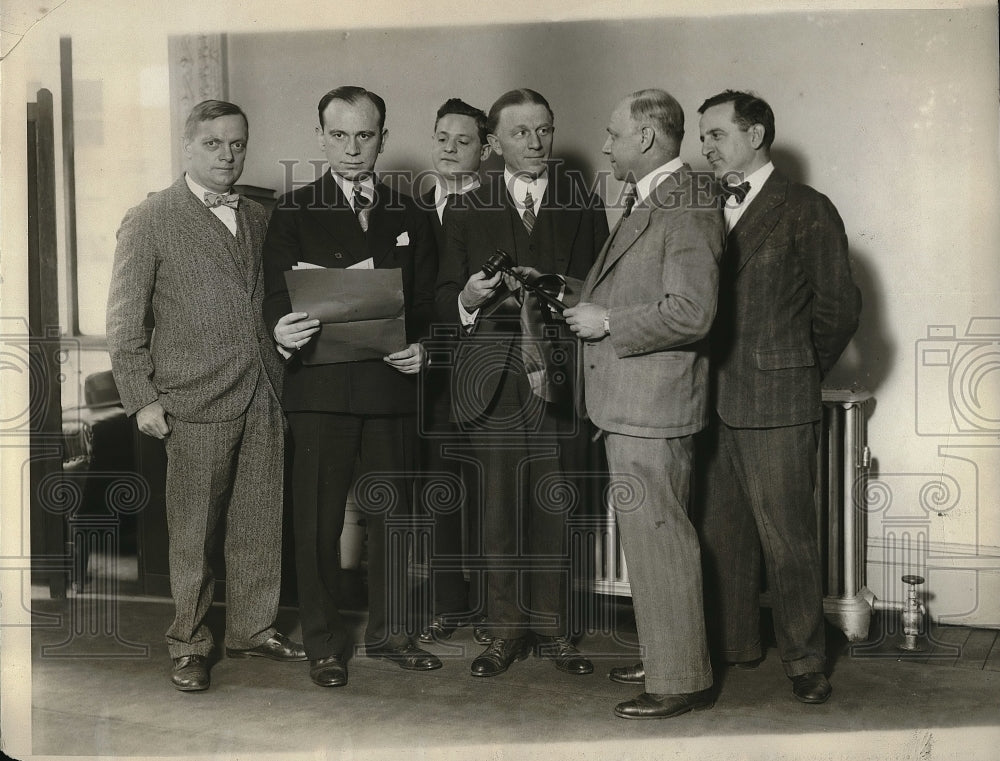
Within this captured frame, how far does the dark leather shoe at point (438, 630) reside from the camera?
357cm

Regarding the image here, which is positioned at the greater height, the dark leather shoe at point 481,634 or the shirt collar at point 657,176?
the shirt collar at point 657,176

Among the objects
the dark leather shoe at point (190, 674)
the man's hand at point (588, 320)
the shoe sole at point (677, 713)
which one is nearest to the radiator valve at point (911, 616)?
the shoe sole at point (677, 713)

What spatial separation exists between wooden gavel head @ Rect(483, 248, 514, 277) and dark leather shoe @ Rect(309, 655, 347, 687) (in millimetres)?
1369

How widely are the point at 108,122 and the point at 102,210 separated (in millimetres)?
330

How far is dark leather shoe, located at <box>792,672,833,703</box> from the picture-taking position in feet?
9.95

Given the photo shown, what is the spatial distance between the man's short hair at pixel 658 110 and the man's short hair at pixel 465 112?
41.6 inches

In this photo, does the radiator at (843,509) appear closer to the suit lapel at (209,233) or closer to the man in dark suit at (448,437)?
the man in dark suit at (448,437)

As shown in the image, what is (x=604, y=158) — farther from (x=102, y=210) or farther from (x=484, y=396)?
(x=102, y=210)

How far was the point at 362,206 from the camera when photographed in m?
3.22

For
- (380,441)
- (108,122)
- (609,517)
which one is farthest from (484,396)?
(108,122)

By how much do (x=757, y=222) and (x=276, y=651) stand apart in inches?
85.7

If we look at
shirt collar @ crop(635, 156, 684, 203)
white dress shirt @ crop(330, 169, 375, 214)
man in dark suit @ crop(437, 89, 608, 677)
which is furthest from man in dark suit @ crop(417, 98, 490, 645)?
shirt collar @ crop(635, 156, 684, 203)

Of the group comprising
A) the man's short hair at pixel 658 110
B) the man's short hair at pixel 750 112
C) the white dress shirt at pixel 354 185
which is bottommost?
the white dress shirt at pixel 354 185

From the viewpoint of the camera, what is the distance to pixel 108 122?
3627mm
